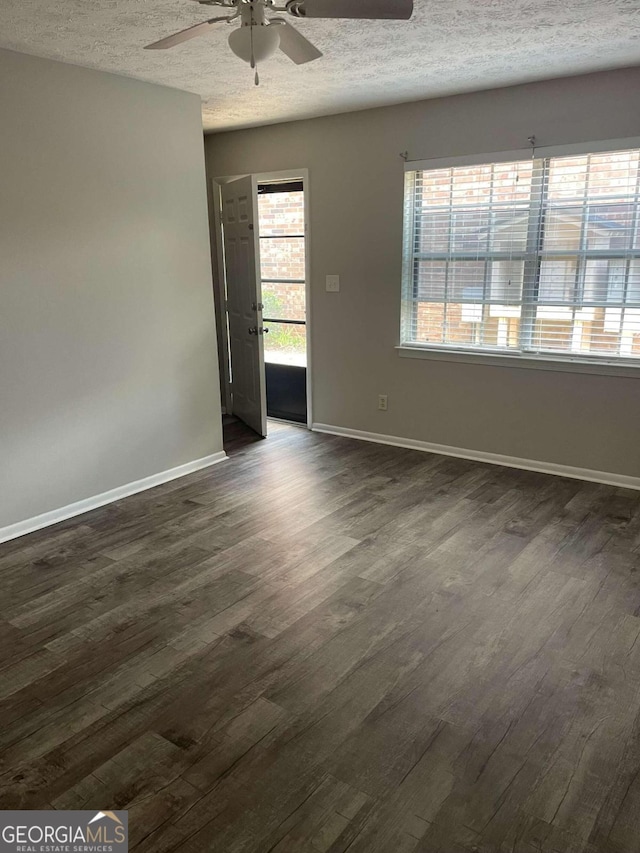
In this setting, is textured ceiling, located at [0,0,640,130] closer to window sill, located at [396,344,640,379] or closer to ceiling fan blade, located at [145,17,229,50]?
ceiling fan blade, located at [145,17,229,50]

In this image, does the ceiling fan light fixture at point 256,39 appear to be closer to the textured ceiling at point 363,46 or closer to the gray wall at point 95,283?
the textured ceiling at point 363,46

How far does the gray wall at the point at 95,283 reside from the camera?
3270 mm

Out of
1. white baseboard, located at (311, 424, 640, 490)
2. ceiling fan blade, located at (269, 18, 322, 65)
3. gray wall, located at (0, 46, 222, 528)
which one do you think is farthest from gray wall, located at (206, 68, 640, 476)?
ceiling fan blade, located at (269, 18, 322, 65)

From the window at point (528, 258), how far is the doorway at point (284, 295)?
118 centimetres

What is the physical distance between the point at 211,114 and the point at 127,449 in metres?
2.58

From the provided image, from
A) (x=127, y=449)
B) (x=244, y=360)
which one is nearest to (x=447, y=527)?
(x=127, y=449)

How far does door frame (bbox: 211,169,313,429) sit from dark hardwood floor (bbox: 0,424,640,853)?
1.83m

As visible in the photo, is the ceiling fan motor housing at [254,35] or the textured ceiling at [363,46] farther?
the textured ceiling at [363,46]

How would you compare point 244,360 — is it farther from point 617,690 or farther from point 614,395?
point 617,690

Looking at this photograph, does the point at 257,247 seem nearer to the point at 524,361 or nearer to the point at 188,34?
the point at 524,361

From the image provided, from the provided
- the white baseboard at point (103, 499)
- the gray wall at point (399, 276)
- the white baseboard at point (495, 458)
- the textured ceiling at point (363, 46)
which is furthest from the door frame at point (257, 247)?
the white baseboard at point (103, 499)

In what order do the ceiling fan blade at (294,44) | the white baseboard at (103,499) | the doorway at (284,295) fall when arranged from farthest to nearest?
the doorway at (284,295), the white baseboard at (103,499), the ceiling fan blade at (294,44)

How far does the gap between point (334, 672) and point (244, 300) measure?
361 centimetres

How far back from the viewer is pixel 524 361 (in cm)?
425
